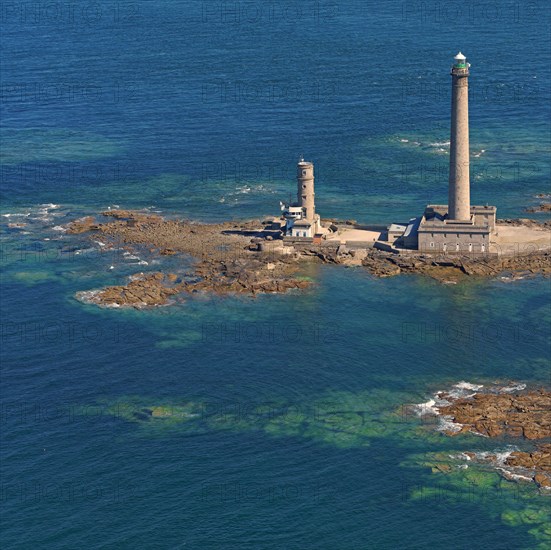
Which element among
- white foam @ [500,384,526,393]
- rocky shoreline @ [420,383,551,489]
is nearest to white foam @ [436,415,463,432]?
rocky shoreline @ [420,383,551,489]

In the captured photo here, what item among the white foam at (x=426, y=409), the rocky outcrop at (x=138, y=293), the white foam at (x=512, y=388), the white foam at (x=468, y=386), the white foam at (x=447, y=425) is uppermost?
the rocky outcrop at (x=138, y=293)

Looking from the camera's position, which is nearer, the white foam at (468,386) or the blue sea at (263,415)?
the blue sea at (263,415)

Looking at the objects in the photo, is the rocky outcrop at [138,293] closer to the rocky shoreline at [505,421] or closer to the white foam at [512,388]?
the rocky shoreline at [505,421]

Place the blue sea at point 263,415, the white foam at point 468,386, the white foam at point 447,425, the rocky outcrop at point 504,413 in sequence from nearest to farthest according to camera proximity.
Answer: the blue sea at point 263,415 < the rocky outcrop at point 504,413 < the white foam at point 447,425 < the white foam at point 468,386

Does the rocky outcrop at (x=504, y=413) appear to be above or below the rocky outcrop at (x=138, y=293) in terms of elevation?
below

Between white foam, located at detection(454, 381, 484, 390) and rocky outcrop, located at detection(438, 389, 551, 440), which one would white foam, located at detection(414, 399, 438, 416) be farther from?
white foam, located at detection(454, 381, 484, 390)

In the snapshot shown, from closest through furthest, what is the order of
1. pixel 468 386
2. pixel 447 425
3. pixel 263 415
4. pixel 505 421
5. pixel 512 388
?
pixel 447 425, pixel 505 421, pixel 263 415, pixel 512 388, pixel 468 386

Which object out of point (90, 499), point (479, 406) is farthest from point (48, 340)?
point (479, 406)

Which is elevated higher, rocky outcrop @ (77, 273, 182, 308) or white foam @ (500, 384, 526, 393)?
rocky outcrop @ (77, 273, 182, 308)

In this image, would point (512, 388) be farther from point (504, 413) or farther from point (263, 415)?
point (263, 415)

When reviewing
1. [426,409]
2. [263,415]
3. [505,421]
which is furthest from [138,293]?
[505,421]

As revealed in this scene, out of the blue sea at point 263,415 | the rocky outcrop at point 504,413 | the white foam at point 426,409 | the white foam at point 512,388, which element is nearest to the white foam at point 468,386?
the blue sea at point 263,415

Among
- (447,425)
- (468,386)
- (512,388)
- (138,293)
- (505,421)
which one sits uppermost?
(138,293)

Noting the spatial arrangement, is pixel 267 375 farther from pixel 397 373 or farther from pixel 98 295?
pixel 98 295
